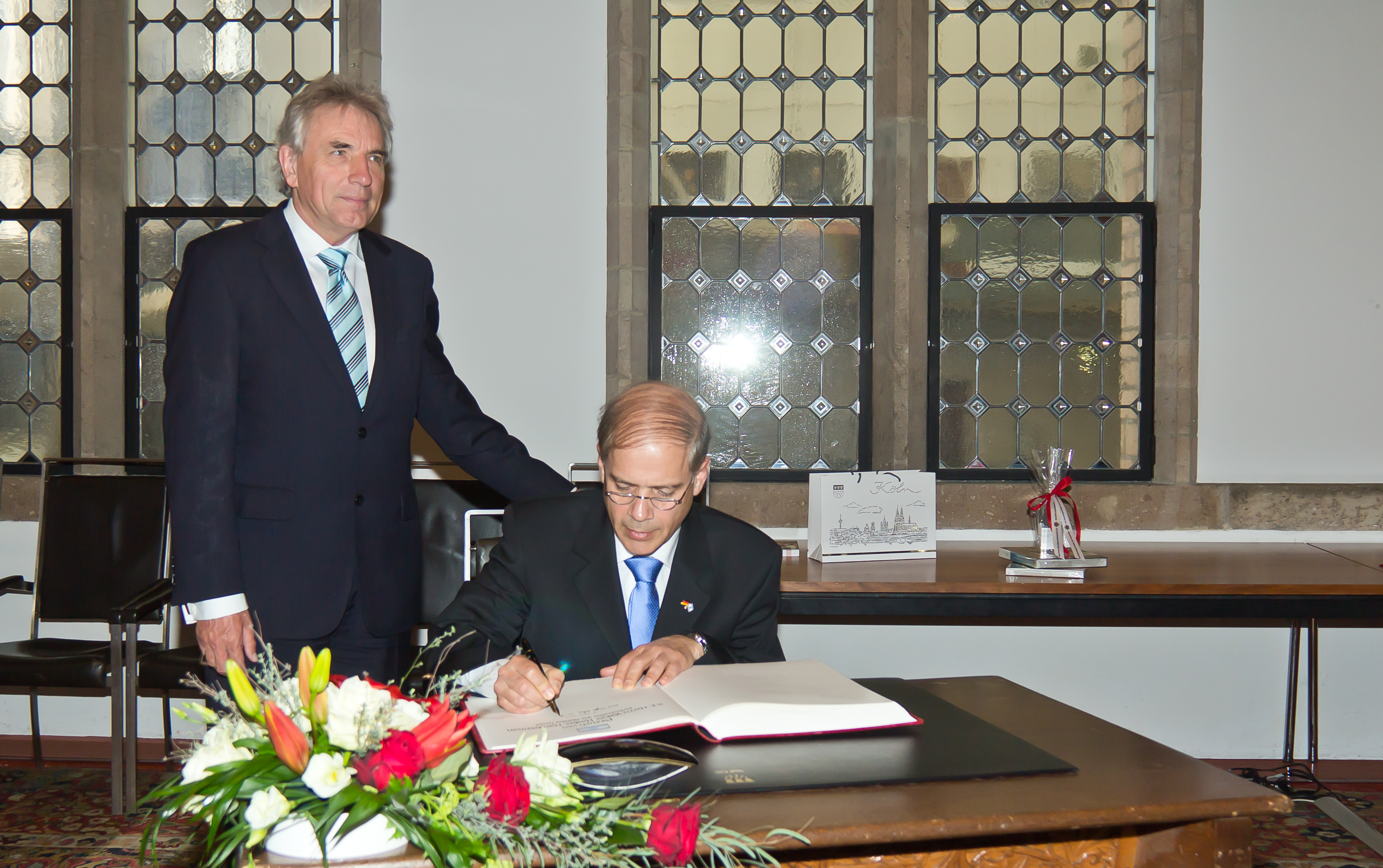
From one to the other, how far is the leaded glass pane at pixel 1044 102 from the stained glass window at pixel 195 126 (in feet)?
8.09

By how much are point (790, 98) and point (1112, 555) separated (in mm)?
2083

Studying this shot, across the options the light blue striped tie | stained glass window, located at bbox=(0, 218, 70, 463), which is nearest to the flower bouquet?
the light blue striped tie

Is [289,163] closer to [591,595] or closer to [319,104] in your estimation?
[319,104]

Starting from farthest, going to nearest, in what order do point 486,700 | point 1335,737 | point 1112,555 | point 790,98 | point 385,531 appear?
1. point 790,98
2. point 1335,737
3. point 1112,555
4. point 385,531
5. point 486,700

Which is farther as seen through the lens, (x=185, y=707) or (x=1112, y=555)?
(x=1112, y=555)

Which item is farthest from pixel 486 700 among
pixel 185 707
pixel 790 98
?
pixel 790 98

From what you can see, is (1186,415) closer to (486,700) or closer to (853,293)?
(853,293)

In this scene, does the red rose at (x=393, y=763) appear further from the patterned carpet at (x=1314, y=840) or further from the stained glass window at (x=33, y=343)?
the stained glass window at (x=33, y=343)

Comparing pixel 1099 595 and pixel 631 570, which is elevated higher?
pixel 631 570

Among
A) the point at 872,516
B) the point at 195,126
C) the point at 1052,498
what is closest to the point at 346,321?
the point at 872,516

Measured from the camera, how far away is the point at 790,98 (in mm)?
4035

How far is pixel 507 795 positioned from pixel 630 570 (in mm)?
963

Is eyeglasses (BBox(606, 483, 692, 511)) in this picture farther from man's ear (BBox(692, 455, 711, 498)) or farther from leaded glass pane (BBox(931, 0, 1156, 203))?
leaded glass pane (BBox(931, 0, 1156, 203))

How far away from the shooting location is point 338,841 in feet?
3.00
